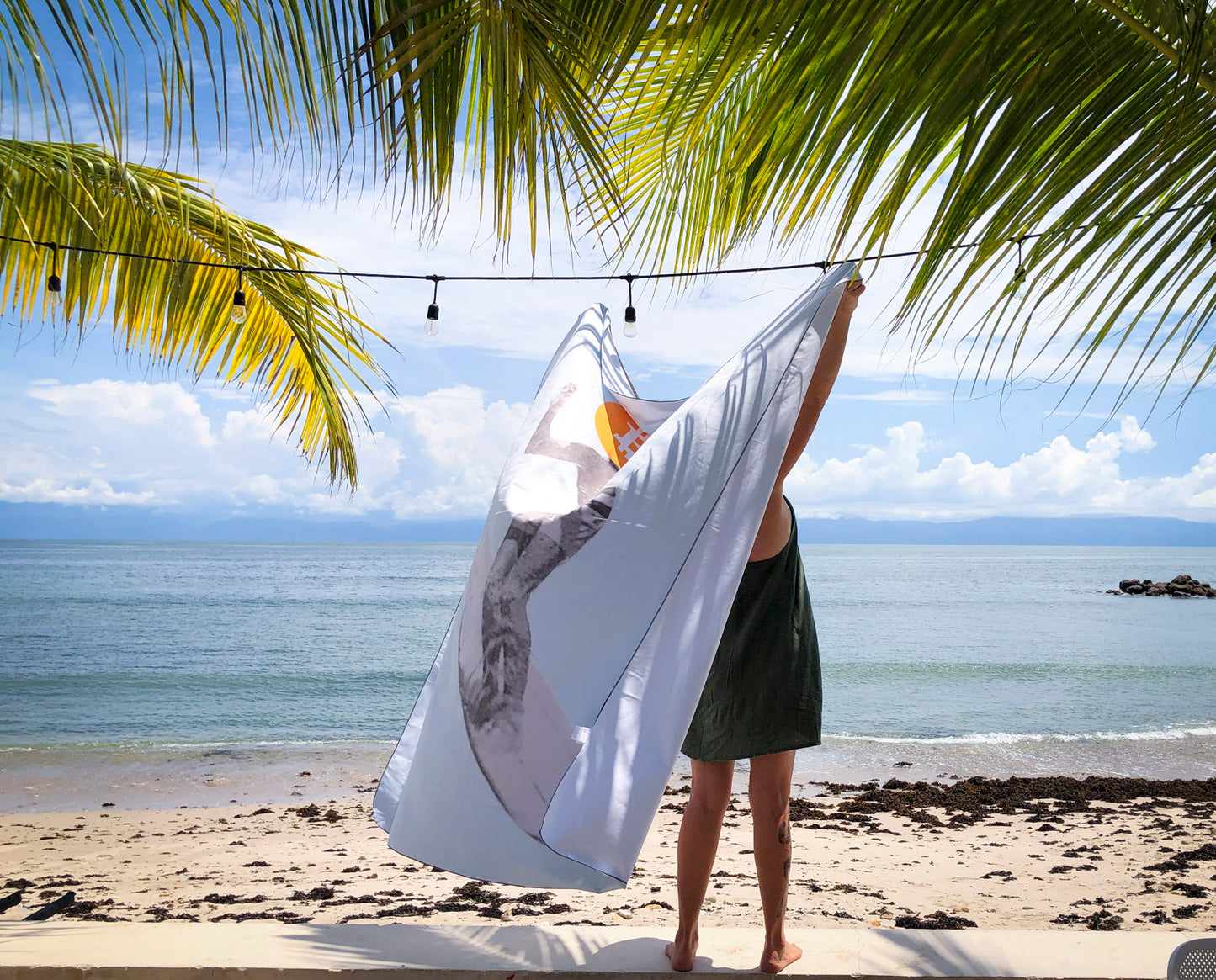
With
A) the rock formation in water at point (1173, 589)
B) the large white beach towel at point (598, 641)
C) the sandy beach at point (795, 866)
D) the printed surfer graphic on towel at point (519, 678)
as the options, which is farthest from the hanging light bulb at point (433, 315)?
the rock formation in water at point (1173, 589)

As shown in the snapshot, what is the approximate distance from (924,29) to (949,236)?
0.27 m

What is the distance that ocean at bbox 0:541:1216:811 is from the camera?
321 inches

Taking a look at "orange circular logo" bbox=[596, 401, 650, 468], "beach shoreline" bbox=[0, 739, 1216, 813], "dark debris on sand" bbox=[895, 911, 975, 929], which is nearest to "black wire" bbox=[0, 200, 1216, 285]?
"orange circular logo" bbox=[596, 401, 650, 468]

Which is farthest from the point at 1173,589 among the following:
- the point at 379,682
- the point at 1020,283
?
the point at 1020,283

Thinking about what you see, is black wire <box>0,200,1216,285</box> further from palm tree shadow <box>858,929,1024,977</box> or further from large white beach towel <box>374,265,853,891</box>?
palm tree shadow <box>858,929,1024,977</box>

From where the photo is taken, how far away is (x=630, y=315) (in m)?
2.86

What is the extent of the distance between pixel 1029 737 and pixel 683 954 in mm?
9273

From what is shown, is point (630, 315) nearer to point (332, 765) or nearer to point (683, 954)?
point (683, 954)

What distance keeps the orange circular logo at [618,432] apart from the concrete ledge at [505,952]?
4.00 ft

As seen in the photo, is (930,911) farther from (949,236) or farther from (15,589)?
(15,589)

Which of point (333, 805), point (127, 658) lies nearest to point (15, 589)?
point (127, 658)

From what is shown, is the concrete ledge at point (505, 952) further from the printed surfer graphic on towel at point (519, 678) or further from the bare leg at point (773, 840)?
the printed surfer graphic on towel at point (519, 678)

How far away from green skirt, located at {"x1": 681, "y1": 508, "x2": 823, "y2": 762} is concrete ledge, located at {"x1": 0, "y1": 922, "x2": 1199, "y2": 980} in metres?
0.54

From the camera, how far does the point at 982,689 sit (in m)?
13.9
